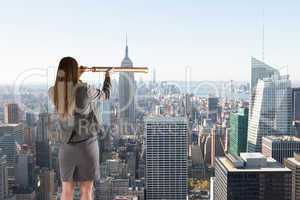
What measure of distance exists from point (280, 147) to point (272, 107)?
7.60 ft

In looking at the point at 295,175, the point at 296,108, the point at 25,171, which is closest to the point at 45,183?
the point at 25,171

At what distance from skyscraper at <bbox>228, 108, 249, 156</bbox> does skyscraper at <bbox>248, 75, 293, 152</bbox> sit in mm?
221

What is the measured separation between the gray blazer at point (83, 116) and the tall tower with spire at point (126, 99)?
Result: 776 millimetres

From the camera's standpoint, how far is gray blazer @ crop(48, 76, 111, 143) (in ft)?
4.34

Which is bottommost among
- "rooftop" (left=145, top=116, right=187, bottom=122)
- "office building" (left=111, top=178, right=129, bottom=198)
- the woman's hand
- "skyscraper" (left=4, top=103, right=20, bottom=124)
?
"office building" (left=111, top=178, right=129, bottom=198)

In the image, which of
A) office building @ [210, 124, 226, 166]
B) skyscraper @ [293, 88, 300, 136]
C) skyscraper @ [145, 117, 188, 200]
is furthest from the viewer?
skyscraper @ [293, 88, 300, 136]

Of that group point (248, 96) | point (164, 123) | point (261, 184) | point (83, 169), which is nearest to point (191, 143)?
point (164, 123)

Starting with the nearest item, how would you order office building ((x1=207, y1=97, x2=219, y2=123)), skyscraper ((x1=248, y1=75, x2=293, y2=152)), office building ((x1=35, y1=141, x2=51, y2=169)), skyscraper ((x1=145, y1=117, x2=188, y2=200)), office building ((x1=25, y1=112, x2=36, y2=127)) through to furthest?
office building ((x1=25, y1=112, x2=36, y2=127))
office building ((x1=35, y1=141, x2=51, y2=169))
skyscraper ((x1=145, y1=117, x2=188, y2=200))
office building ((x1=207, y1=97, x2=219, y2=123))
skyscraper ((x1=248, y1=75, x2=293, y2=152))

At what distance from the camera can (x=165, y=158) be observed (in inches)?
326

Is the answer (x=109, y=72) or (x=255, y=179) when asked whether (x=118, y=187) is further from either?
(x=109, y=72)

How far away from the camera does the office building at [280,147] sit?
31.2 feet

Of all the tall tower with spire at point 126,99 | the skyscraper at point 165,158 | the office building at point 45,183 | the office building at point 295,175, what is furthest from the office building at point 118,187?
the office building at point 295,175

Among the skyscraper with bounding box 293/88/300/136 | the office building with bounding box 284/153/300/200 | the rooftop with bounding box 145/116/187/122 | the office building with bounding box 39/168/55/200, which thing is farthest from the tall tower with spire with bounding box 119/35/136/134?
the skyscraper with bounding box 293/88/300/136

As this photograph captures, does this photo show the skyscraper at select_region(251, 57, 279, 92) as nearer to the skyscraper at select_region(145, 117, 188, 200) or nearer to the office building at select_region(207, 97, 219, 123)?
the office building at select_region(207, 97, 219, 123)
